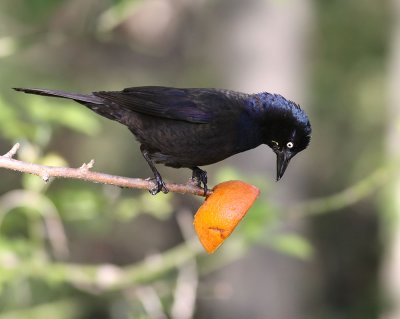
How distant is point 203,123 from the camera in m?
3.97

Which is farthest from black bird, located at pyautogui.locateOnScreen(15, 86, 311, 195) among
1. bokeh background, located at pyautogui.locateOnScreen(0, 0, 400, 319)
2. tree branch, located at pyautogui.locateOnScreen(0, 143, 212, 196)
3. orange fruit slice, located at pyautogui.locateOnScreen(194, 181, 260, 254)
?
tree branch, located at pyautogui.locateOnScreen(0, 143, 212, 196)

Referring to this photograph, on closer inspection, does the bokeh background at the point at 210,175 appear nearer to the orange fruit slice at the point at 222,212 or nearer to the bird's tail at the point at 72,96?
the bird's tail at the point at 72,96

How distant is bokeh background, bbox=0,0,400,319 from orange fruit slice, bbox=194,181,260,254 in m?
1.01

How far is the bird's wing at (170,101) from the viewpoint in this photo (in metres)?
3.98

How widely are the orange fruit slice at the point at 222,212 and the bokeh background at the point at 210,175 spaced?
1.01 metres

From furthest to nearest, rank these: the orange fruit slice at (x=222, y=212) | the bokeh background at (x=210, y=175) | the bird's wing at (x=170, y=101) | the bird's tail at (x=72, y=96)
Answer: the bokeh background at (x=210, y=175) < the bird's wing at (x=170, y=101) < the bird's tail at (x=72, y=96) < the orange fruit slice at (x=222, y=212)

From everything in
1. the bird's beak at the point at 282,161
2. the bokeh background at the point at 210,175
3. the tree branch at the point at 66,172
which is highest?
the tree branch at the point at 66,172

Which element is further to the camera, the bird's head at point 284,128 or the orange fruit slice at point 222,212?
the bird's head at point 284,128

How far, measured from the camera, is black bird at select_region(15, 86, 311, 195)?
3865 mm

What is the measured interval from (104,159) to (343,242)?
140 inches

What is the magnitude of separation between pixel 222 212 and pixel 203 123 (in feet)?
3.78

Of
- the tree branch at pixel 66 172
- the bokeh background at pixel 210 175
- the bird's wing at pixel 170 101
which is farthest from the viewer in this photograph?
the bokeh background at pixel 210 175

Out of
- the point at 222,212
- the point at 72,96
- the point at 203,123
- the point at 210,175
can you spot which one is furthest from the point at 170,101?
the point at 210,175

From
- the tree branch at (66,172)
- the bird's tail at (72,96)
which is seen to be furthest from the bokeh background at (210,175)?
the tree branch at (66,172)
